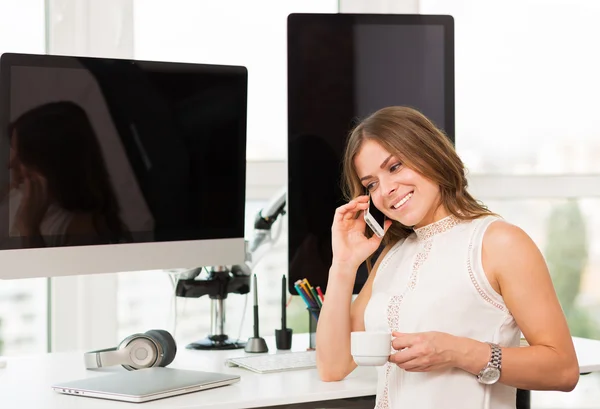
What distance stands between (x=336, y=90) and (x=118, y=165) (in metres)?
0.65

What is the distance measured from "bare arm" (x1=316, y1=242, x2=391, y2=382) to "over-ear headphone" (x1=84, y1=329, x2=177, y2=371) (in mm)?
342

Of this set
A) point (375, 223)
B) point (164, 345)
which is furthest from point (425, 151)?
point (164, 345)

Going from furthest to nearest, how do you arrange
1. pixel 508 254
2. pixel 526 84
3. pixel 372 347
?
pixel 526 84 → pixel 508 254 → pixel 372 347

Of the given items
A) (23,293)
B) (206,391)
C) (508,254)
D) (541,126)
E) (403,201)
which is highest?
(541,126)

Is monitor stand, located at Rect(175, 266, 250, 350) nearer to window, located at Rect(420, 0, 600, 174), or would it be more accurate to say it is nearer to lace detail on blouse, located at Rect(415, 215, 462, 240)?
lace detail on blouse, located at Rect(415, 215, 462, 240)

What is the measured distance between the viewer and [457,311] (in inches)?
61.9

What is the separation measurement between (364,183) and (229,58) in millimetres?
1112

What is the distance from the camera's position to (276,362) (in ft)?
6.20

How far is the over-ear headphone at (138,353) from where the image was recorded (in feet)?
5.87

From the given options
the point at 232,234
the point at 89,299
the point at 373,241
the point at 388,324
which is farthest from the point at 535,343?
the point at 89,299

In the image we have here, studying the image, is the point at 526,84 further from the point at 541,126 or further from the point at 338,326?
the point at 338,326

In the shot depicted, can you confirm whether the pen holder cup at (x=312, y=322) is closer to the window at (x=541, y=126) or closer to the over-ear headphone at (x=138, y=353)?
the over-ear headphone at (x=138, y=353)

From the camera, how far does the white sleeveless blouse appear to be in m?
1.57

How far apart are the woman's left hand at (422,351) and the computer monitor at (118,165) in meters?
0.63
